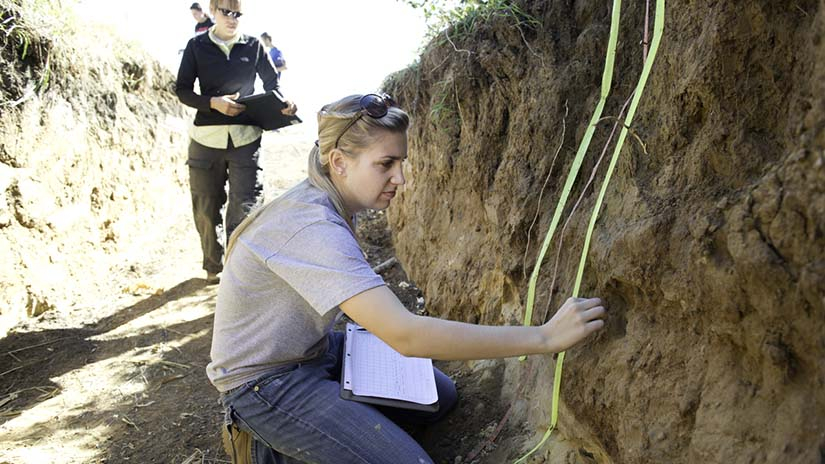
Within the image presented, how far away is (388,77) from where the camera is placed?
482 cm

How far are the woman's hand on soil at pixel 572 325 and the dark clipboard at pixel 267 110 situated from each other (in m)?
2.92

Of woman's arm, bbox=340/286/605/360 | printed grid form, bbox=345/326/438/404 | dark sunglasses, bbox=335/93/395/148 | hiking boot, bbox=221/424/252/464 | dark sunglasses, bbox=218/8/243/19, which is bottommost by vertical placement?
hiking boot, bbox=221/424/252/464

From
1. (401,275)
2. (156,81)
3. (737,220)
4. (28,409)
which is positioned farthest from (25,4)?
(737,220)

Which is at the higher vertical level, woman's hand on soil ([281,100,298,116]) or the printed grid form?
woman's hand on soil ([281,100,298,116])

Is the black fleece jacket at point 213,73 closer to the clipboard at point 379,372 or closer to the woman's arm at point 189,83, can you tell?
the woman's arm at point 189,83

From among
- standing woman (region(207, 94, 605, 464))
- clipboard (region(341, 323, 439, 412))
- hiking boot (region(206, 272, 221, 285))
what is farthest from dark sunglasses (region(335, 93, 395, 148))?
hiking boot (region(206, 272, 221, 285))

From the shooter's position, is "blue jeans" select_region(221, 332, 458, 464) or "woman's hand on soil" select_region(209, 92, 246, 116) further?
"woman's hand on soil" select_region(209, 92, 246, 116)

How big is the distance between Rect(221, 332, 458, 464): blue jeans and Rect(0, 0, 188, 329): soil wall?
277cm

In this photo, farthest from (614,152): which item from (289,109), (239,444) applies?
(289,109)

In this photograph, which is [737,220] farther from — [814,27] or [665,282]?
[814,27]

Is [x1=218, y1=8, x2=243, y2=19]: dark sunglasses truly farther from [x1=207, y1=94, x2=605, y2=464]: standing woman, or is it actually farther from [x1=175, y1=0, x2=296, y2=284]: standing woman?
[x1=207, y1=94, x2=605, y2=464]: standing woman

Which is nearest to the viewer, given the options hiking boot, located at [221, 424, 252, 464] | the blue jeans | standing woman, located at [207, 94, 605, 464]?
standing woman, located at [207, 94, 605, 464]

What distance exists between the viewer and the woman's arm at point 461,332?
5.60 feet

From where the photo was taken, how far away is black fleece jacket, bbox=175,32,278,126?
4.23 meters
